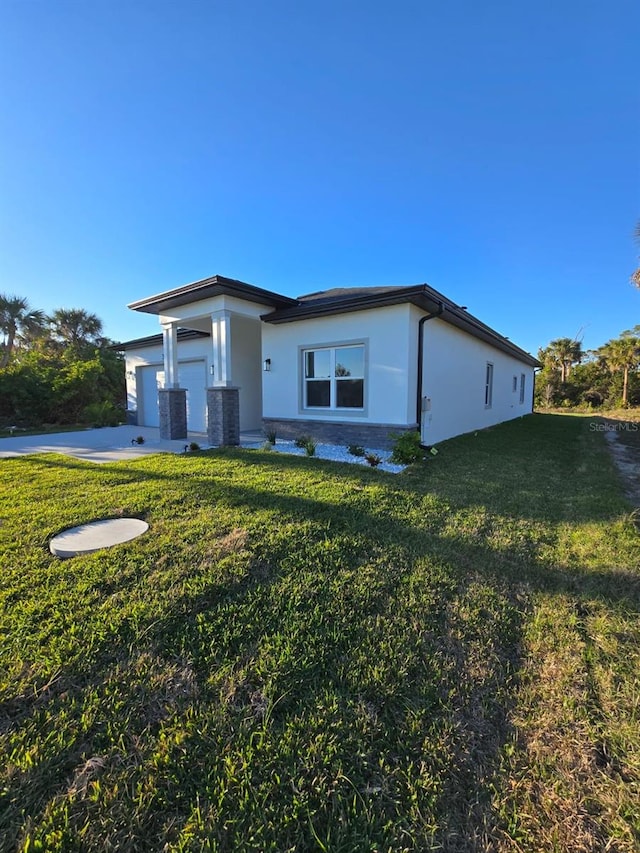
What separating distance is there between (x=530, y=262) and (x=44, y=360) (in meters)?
23.2

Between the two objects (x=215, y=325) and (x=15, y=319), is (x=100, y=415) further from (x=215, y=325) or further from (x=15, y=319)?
(x=15, y=319)

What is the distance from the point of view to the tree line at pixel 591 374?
2669 centimetres

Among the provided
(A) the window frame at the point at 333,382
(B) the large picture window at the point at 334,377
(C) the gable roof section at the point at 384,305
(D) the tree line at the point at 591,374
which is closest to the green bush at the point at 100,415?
(C) the gable roof section at the point at 384,305

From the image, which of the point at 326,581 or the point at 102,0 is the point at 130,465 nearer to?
the point at 326,581

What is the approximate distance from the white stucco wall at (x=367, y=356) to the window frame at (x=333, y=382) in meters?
0.03

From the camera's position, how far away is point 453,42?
285 inches

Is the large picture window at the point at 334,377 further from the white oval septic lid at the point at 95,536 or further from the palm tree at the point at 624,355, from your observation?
the palm tree at the point at 624,355

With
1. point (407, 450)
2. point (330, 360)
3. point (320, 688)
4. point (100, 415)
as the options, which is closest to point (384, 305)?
point (330, 360)

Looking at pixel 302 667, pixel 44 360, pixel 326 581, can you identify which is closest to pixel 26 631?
pixel 302 667

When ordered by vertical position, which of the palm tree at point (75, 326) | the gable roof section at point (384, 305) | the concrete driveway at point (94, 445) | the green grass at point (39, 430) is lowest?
the concrete driveway at point (94, 445)

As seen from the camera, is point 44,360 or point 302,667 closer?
point 302,667

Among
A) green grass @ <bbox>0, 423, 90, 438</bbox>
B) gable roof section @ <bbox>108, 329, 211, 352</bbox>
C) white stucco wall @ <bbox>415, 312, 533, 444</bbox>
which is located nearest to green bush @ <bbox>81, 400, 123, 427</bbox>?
green grass @ <bbox>0, 423, 90, 438</bbox>

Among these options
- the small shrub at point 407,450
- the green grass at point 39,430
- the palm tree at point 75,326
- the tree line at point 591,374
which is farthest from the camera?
the tree line at point 591,374

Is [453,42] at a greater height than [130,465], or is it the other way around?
[453,42]
